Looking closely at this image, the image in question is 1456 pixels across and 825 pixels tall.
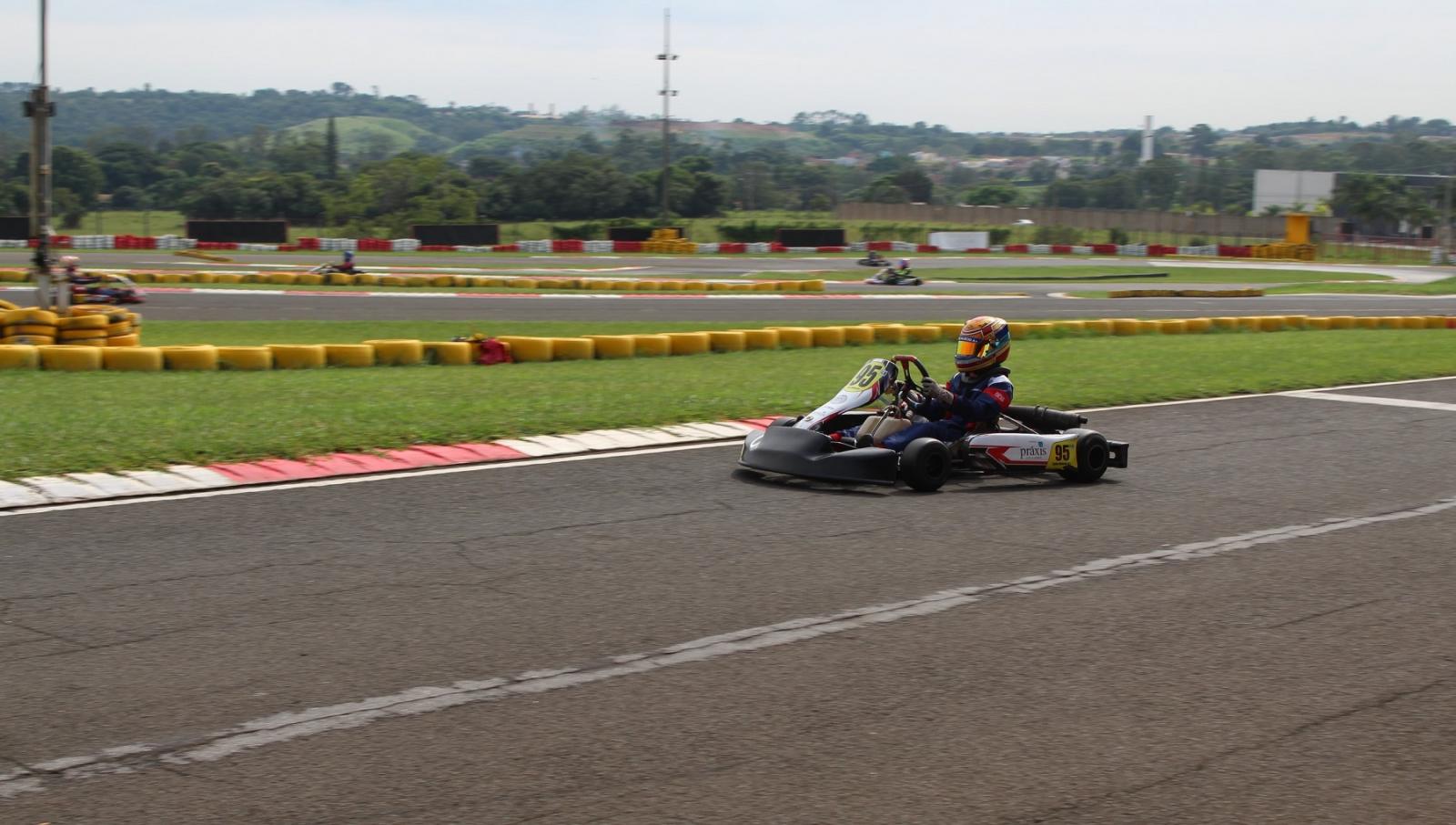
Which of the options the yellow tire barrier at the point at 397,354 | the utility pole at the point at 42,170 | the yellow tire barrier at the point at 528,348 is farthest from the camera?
the utility pole at the point at 42,170

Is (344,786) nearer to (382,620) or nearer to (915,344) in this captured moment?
(382,620)

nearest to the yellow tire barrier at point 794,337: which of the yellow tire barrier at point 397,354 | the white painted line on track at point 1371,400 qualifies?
the yellow tire barrier at point 397,354

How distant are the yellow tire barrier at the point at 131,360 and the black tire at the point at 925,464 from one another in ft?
31.5

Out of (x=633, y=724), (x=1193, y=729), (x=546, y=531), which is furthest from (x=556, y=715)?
(x=546, y=531)

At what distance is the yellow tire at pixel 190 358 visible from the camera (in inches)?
635

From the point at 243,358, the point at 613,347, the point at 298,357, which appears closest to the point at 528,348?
the point at 613,347

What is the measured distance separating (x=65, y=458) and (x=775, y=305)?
22.8 m

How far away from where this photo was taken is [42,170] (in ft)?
61.2

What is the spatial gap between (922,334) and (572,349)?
6745 millimetres

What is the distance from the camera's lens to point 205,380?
14.9 m

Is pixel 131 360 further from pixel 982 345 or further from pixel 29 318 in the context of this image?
pixel 982 345

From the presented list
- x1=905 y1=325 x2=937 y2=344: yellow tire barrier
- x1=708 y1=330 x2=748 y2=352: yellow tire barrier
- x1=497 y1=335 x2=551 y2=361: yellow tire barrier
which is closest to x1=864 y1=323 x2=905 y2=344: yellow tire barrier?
x1=905 y1=325 x2=937 y2=344: yellow tire barrier

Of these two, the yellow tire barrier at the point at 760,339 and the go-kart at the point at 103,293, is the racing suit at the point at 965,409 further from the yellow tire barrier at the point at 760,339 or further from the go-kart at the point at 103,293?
the go-kart at the point at 103,293

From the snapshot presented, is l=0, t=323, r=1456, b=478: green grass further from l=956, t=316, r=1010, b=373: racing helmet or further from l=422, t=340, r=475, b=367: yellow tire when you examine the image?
l=956, t=316, r=1010, b=373: racing helmet
